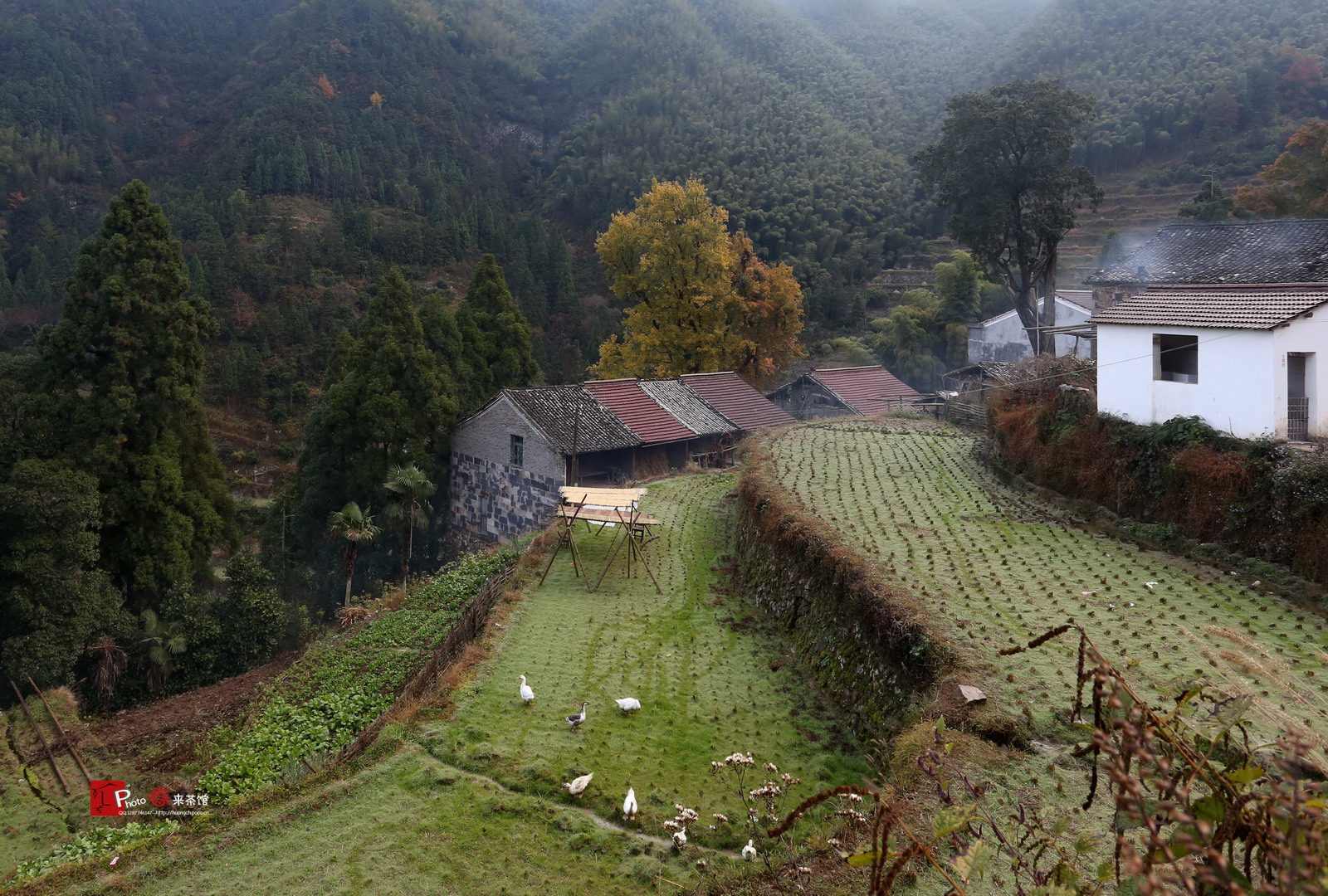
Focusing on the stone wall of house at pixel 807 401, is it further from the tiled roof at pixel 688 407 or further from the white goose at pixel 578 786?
the white goose at pixel 578 786

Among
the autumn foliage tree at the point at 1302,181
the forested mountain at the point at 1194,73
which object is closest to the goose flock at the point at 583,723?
the autumn foliage tree at the point at 1302,181

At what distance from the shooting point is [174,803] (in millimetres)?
11586

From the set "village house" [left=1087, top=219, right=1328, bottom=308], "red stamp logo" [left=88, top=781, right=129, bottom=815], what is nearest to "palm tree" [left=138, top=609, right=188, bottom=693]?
"red stamp logo" [left=88, top=781, right=129, bottom=815]

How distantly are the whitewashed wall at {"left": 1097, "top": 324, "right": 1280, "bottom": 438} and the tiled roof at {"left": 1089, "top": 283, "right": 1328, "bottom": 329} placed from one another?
6.0 inches

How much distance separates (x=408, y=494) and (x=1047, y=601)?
713 inches

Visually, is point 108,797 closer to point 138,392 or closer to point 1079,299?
point 138,392

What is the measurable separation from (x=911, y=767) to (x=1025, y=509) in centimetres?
1098

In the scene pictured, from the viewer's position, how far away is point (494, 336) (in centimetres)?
3209

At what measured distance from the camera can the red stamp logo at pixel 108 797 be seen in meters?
12.2

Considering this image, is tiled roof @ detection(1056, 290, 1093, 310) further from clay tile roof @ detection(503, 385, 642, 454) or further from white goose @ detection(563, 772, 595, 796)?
white goose @ detection(563, 772, 595, 796)

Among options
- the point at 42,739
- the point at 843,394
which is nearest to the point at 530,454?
the point at 42,739

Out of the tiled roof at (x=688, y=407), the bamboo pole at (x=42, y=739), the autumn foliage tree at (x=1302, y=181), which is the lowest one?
the bamboo pole at (x=42, y=739)

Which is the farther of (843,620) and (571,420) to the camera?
(571,420)

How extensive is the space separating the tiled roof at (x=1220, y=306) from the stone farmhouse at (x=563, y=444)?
13.6 metres
